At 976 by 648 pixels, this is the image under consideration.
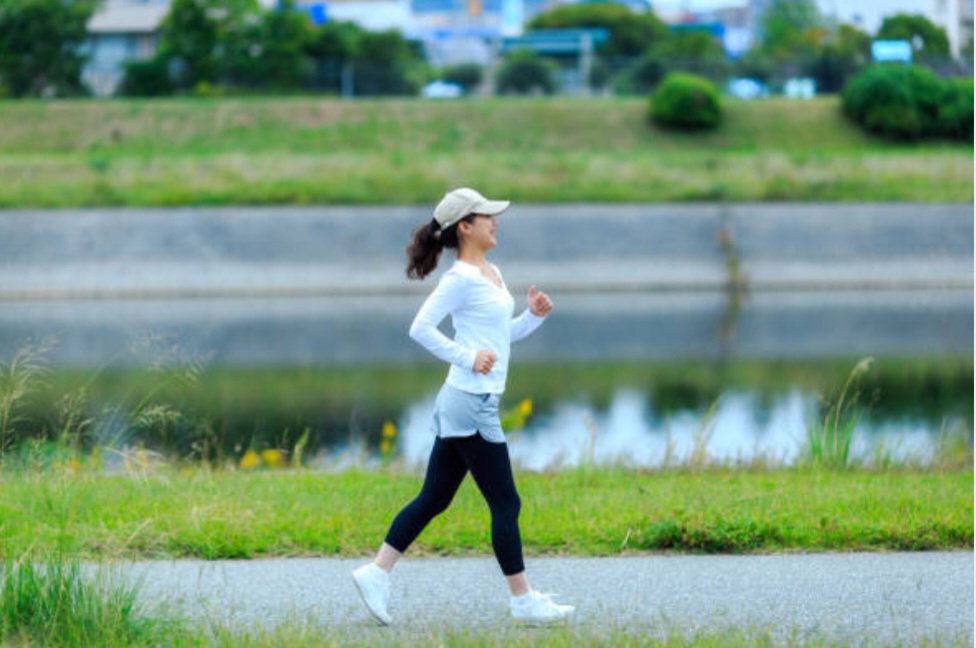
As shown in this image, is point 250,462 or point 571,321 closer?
point 250,462

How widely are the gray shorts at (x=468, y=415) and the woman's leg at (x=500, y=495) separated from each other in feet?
0.18

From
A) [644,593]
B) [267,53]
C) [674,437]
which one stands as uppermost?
[644,593]

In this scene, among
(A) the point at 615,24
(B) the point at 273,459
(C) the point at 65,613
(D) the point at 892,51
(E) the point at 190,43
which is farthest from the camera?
(A) the point at 615,24

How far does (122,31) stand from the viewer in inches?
3878

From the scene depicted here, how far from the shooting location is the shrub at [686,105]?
62.2 m

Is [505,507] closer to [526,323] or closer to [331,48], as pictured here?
[526,323]

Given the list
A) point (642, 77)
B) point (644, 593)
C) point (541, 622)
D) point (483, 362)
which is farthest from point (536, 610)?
point (642, 77)

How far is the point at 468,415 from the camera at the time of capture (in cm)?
775

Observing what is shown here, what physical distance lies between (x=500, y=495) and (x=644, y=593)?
1.07 meters

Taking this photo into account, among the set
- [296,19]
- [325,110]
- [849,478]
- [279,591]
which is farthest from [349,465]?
[296,19]

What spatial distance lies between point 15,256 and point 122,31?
59.4 metres

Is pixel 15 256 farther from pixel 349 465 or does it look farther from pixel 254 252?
pixel 349 465

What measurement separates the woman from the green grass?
153 cm

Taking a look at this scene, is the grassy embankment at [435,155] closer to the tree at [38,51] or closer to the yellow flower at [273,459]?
the tree at [38,51]
